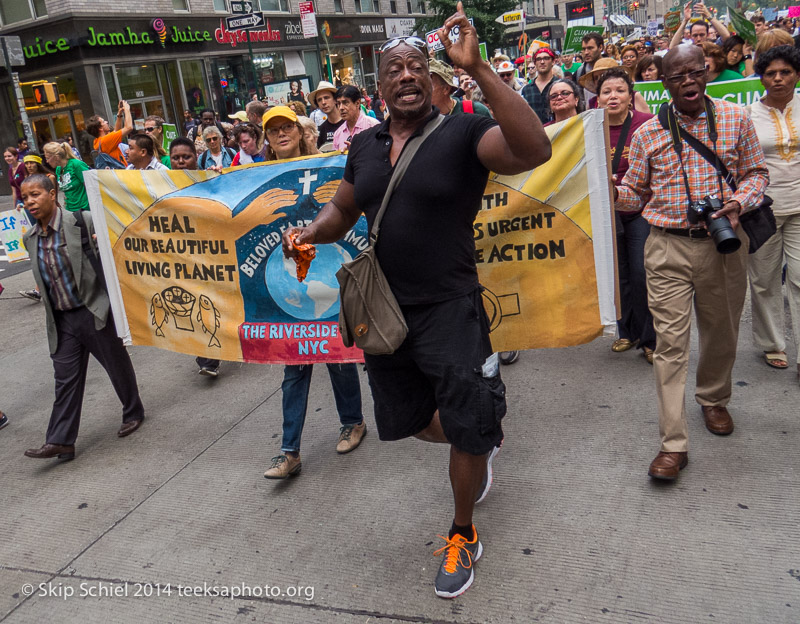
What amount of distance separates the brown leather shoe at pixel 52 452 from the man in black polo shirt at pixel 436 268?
8.63 feet

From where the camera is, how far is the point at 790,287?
13.9ft

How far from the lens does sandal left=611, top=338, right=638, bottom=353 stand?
16.5 ft

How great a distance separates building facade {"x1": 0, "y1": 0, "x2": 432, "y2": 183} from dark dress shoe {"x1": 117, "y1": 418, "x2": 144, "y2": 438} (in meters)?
14.8

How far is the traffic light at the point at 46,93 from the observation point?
2121 cm

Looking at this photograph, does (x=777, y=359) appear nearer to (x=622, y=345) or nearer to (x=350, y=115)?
(x=622, y=345)

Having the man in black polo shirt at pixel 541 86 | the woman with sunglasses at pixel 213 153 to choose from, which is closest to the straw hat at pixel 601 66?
the man in black polo shirt at pixel 541 86

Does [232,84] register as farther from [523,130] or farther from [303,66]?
[523,130]

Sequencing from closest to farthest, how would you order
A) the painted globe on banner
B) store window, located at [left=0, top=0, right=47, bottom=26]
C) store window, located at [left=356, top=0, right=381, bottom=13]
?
the painted globe on banner
store window, located at [left=0, top=0, right=47, bottom=26]
store window, located at [left=356, top=0, right=381, bottom=13]

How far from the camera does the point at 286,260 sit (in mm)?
4262

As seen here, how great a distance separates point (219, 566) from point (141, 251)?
2.26 m

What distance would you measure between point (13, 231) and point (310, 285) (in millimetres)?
7667

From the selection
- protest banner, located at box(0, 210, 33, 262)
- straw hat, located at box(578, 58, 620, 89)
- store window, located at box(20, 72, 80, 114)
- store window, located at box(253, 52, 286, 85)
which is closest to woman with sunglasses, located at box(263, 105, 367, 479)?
straw hat, located at box(578, 58, 620, 89)

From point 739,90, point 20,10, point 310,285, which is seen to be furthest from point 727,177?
point 20,10

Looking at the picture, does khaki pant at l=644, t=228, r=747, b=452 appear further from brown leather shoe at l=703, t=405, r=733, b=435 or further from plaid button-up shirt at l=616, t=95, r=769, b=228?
brown leather shoe at l=703, t=405, r=733, b=435
